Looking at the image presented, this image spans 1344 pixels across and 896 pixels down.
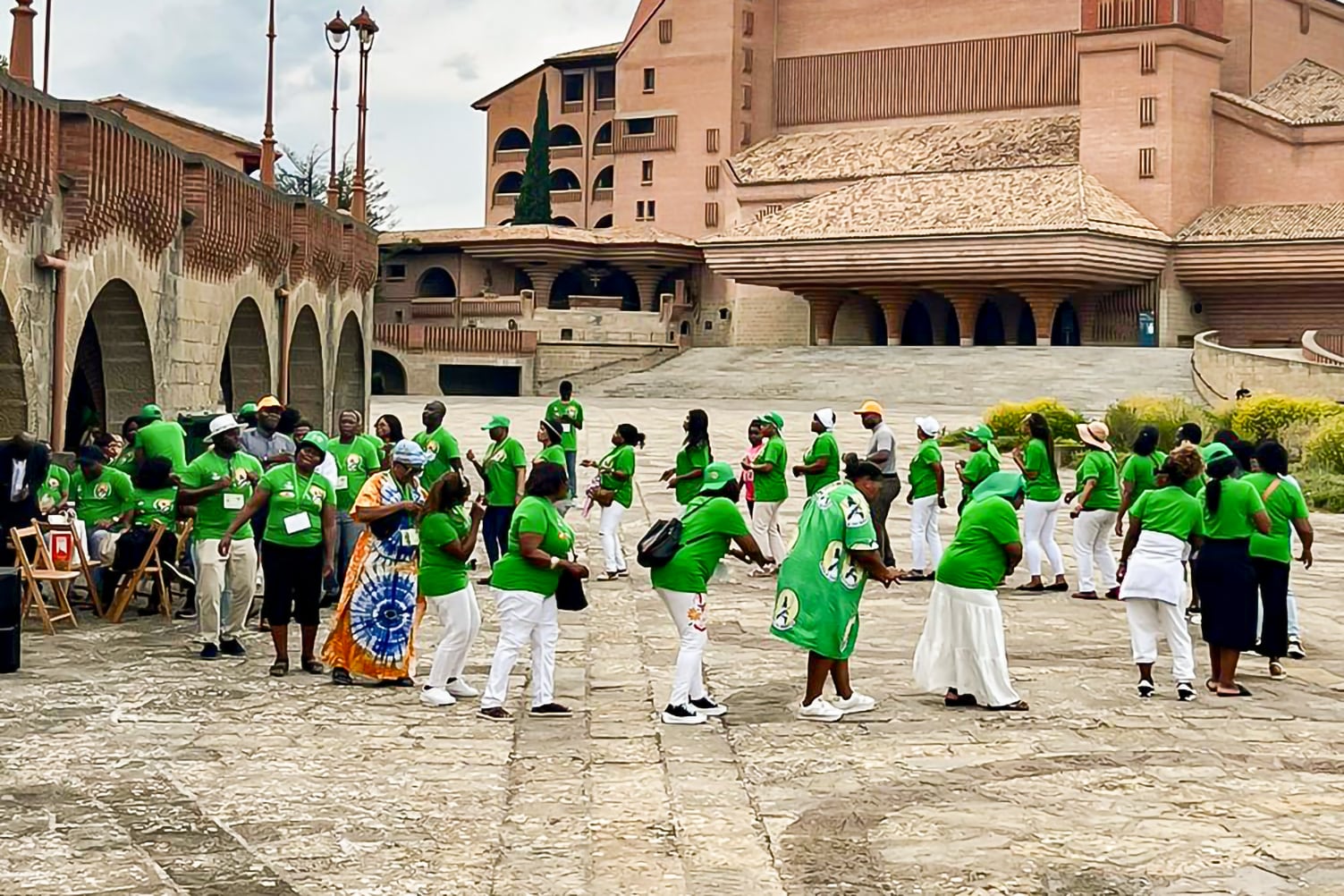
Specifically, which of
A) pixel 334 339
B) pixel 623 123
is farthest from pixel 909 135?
pixel 334 339

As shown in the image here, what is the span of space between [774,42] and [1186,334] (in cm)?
2000

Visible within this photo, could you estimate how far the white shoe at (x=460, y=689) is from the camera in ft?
33.5

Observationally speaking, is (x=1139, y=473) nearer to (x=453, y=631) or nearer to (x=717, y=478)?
(x=717, y=478)

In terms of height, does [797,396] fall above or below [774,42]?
below

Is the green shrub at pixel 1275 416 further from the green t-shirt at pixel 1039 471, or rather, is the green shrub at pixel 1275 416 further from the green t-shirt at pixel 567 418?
the green t-shirt at pixel 1039 471

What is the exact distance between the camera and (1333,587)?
15.9 meters

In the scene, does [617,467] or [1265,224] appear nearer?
[617,467]

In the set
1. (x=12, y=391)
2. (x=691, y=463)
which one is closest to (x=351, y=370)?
(x=12, y=391)

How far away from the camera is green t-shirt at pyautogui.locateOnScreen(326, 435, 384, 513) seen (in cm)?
1300

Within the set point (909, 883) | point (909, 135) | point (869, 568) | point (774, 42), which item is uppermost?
point (774, 42)

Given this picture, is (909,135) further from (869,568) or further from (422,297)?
(869,568)

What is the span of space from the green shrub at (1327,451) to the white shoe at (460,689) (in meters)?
17.2

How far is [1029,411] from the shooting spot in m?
29.3

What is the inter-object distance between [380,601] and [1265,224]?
4716 centimetres
